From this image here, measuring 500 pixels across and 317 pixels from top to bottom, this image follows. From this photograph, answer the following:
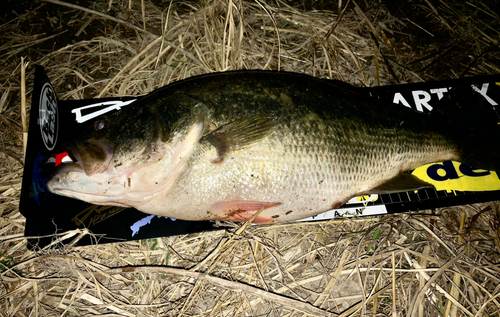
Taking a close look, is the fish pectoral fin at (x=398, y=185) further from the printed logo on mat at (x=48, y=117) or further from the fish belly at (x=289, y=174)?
the printed logo on mat at (x=48, y=117)

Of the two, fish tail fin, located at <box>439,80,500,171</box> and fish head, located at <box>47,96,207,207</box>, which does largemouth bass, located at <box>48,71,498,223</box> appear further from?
fish tail fin, located at <box>439,80,500,171</box>

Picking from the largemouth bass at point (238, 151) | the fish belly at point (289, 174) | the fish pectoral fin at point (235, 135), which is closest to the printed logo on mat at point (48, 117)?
the largemouth bass at point (238, 151)

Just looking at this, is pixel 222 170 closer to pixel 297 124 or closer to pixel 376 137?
pixel 297 124

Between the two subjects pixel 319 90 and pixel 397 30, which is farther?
pixel 397 30

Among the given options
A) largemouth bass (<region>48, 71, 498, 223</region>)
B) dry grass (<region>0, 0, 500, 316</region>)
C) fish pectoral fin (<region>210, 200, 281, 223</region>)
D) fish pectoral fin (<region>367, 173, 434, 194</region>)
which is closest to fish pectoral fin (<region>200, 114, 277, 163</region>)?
largemouth bass (<region>48, 71, 498, 223</region>)

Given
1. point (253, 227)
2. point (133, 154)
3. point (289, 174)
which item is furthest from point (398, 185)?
point (133, 154)

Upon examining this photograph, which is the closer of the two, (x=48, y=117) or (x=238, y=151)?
(x=238, y=151)

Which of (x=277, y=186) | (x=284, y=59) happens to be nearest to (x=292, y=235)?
(x=277, y=186)

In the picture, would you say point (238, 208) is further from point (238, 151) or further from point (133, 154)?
point (133, 154)
